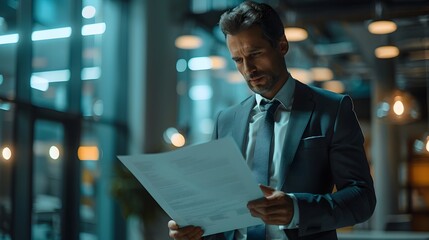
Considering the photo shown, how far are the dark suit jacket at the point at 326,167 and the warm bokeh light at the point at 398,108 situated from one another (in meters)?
6.58

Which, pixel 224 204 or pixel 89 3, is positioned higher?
pixel 89 3

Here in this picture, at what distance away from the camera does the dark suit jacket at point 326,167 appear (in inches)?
57.1

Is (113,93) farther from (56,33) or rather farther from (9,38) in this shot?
(9,38)

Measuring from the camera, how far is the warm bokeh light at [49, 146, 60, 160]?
24.4 ft

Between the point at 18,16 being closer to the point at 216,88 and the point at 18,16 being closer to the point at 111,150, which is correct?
the point at 111,150

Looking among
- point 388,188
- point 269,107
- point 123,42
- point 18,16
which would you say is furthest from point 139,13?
point 269,107

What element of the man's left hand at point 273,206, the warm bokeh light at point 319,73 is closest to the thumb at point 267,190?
the man's left hand at point 273,206

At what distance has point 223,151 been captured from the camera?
4.56 ft

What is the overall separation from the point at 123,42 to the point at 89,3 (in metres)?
0.95

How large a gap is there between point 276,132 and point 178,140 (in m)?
7.76

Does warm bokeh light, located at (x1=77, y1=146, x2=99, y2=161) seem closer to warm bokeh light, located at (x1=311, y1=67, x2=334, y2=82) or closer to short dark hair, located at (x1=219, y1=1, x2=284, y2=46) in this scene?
warm bokeh light, located at (x1=311, y1=67, x2=334, y2=82)

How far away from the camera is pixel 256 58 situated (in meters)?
1.53

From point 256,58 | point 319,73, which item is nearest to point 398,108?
point 319,73

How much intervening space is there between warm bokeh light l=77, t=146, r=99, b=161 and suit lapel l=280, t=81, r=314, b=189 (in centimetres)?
655
